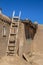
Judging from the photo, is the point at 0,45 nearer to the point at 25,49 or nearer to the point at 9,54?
the point at 9,54

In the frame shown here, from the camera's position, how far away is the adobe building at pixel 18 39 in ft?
64.0

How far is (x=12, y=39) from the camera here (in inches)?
792

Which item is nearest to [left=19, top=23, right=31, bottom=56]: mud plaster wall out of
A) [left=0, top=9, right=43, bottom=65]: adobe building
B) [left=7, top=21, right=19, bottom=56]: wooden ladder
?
[left=0, top=9, right=43, bottom=65]: adobe building

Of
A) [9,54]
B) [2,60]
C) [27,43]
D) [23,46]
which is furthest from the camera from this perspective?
[27,43]

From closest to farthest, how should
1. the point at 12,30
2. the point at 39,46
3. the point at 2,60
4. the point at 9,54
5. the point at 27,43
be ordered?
the point at 2,60 → the point at 9,54 → the point at 12,30 → the point at 27,43 → the point at 39,46

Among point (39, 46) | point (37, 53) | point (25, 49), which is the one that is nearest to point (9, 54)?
point (25, 49)

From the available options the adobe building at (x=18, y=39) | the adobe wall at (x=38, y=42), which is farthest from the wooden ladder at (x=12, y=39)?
the adobe wall at (x=38, y=42)

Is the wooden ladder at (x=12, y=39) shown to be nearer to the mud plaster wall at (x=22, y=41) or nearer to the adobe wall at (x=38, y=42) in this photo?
the mud plaster wall at (x=22, y=41)

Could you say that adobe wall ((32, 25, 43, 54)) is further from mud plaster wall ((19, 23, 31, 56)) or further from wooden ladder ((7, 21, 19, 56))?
wooden ladder ((7, 21, 19, 56))

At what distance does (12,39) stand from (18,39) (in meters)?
1.26

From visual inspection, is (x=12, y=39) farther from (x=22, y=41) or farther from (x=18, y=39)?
(x=22, y=41)

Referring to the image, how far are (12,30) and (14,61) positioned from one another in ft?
13.7

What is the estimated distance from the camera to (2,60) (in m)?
17.5

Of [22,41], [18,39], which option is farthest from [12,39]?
[22,41]
